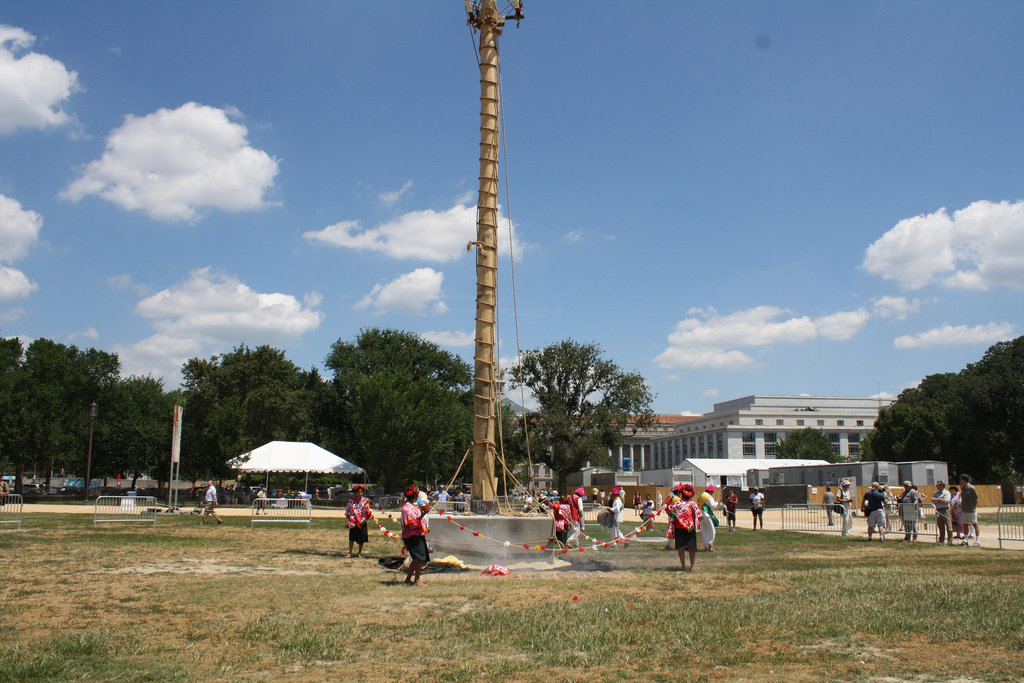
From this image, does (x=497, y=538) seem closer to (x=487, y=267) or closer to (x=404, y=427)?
(x=487, y=267)

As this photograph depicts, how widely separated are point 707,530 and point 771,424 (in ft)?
359

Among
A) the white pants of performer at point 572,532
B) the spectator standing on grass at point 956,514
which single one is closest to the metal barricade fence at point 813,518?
the spectator standing on grass at point 956,514

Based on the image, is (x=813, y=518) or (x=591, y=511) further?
(x=591, y=511)

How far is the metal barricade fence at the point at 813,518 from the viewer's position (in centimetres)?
2738

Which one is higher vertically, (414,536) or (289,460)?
(289,460)

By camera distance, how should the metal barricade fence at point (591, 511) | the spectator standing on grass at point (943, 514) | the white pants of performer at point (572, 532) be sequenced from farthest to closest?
1. the metal barricade fence at point (591, 511)
2. the spectator standing on grass at point (943, 514)
3. the white pants of performer at point (572, 532)

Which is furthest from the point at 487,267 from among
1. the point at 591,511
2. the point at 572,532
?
the point at 591,511

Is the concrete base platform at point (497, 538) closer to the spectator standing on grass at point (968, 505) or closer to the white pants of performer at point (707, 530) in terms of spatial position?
the white pants of performer at point (707, 530)

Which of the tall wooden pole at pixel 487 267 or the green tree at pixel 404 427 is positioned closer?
the tall wooden pole at pixel 487 267

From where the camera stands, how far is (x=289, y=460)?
43.6 metres

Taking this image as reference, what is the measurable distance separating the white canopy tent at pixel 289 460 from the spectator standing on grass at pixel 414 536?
106 feet

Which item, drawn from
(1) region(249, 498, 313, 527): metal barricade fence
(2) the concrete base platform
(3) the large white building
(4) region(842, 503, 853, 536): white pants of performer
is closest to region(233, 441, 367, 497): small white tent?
(1) region(249, 498, 313, 527): metal barricade fence

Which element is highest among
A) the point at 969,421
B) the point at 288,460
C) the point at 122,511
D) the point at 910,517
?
the point at 969,421

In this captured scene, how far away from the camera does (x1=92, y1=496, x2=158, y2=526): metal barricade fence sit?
84.1ft
